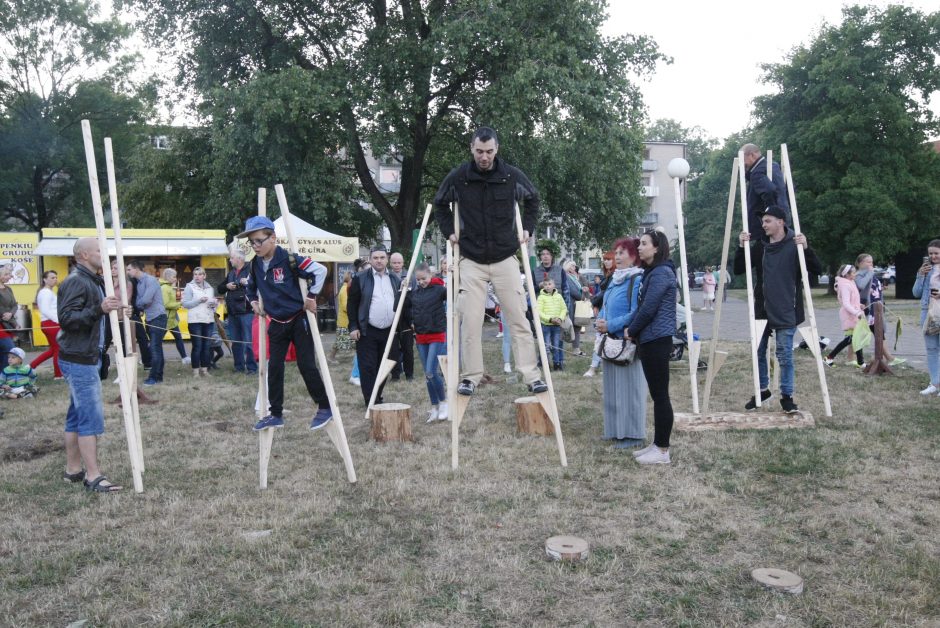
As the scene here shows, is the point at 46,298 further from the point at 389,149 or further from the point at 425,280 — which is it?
the point at 389,149

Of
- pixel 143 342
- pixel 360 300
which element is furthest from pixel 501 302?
pixel 143 342

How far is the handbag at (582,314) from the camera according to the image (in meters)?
13.4

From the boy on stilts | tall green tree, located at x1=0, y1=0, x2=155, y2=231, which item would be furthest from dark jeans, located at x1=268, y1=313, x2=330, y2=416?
tall green tree, located at x1=0, y1=0, x2=155, y2=231

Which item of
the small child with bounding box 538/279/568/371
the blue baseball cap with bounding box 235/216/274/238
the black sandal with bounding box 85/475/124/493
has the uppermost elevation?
the blue baseball cap with bounding box 235/216/274/238

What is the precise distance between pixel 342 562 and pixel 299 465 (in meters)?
2.27

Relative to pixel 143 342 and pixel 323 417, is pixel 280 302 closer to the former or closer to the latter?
pixel 323 417

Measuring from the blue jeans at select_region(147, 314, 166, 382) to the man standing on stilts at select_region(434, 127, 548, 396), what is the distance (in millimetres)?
7166

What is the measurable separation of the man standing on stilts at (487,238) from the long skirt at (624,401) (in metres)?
0.99

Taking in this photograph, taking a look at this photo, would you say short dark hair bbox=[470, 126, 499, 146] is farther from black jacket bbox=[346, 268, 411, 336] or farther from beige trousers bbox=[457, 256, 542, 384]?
black jacket bbox=[346, 268, 411, 336]

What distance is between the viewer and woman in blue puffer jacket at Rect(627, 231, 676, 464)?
579 cm

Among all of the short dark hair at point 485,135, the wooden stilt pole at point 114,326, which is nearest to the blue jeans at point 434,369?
the short dark hair at point 485,135

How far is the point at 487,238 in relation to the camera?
18.6ft

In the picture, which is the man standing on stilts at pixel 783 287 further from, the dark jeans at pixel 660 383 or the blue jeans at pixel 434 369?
the blue jeans at pixel 434 369

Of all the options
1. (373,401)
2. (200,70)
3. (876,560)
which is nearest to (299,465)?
(373,401)
